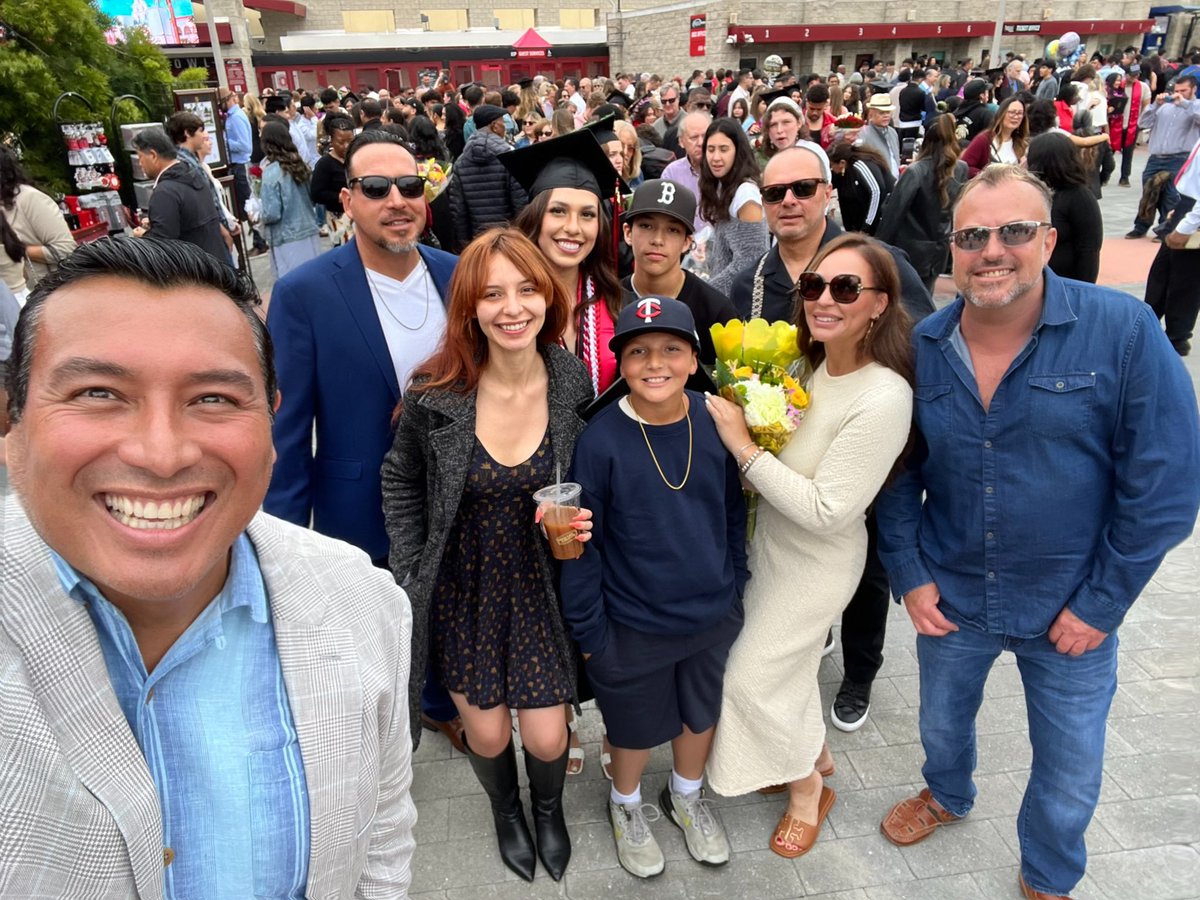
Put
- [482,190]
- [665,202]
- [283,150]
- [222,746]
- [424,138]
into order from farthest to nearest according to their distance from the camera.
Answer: [424,138], [283,150], [482,190], [665,202], [222,746]

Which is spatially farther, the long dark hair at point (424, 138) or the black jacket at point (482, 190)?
the long dark hair at point (424, 138)

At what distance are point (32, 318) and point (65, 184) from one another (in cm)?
953

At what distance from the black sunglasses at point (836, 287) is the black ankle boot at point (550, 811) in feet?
5.65

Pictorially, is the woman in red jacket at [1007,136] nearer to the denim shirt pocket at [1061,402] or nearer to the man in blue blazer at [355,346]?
the denim shirt pocket at [1061,402]

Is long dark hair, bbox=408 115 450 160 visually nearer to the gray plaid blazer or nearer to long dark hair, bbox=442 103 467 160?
long dark hair, bbox=442 103 467 160

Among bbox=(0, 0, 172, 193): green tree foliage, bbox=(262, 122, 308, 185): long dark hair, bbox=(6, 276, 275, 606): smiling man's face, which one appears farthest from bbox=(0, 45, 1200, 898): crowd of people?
bbox=(0, 0, 172, 193): green tree foliage

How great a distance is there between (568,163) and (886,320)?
1566mm

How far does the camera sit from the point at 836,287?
2.29 m

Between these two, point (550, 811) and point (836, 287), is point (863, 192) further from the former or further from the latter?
point (550, 811)

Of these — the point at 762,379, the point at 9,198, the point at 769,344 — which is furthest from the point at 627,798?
the point at 9,198

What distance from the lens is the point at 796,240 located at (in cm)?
326

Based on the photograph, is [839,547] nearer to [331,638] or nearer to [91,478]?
[331,638]

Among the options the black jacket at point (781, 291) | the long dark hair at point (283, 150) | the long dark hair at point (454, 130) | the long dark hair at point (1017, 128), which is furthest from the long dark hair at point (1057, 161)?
the long dark hair at point (454, 130)

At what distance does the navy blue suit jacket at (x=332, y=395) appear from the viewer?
2584 mm
